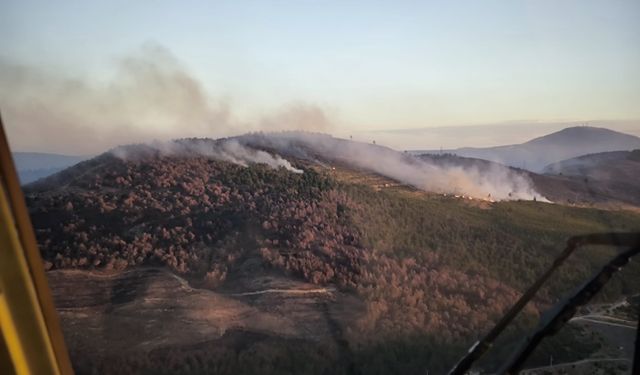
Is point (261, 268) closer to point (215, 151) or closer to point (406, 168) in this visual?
point (215, 151)

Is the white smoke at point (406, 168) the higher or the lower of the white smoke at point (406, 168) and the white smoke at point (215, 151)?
the lower

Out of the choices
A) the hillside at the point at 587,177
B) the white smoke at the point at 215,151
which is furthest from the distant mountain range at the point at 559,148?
the white smoke at the point at 215,151

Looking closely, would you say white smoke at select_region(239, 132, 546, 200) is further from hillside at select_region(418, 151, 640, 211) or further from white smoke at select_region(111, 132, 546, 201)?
hillside at select_region(418, 151, 640, 211)

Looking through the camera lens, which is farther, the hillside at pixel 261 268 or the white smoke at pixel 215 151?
the white smoke at pixel 215 151

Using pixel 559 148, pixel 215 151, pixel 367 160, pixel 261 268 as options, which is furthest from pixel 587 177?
pixel 215 151

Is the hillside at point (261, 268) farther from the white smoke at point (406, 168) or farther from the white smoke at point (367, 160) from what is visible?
the white smoke at point (406, 168)

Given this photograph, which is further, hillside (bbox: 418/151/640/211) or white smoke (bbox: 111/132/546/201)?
white smoke (bbox: 111/132/546/201)

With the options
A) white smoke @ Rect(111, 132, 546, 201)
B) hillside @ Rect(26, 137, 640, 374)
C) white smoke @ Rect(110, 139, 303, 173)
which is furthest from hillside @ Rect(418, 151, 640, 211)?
white smoke @ Rect(110, 139, 303, 173)

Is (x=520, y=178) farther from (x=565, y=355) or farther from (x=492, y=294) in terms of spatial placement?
(x=565, y=355)
